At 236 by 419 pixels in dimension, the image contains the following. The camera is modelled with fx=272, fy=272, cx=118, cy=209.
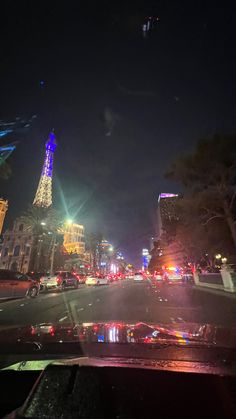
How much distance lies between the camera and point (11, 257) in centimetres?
8769

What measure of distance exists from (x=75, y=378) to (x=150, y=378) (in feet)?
1.88

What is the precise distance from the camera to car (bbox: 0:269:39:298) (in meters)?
17.3

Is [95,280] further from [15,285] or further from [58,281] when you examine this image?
[15,285]

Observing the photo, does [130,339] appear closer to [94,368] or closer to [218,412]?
[94,368]

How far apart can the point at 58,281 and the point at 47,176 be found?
2192 inches

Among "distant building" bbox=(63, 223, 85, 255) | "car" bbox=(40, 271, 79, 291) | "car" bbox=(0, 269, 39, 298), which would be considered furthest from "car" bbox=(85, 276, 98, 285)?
"distant building" bbox=(63, 223, 85, 255)

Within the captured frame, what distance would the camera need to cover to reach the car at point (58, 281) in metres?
28.2

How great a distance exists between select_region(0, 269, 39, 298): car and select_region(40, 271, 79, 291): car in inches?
310

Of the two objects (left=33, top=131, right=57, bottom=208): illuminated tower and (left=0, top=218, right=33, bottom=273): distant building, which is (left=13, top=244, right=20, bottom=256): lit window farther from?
(left=33, top=131, right=57, bottom=208): illuminated tower

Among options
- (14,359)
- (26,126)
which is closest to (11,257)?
(26,126)

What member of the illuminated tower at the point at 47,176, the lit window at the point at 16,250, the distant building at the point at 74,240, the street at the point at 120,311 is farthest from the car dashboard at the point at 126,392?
the distant building at the point at 74,240

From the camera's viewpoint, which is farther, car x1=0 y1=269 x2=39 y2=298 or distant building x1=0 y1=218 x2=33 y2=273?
distant building x1=0 y1=218 x2=33 y2=273

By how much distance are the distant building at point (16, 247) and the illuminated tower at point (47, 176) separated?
17.3 meters

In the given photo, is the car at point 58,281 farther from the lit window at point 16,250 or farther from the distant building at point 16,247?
the lit window at point 16,250
